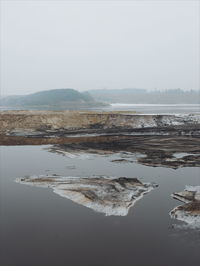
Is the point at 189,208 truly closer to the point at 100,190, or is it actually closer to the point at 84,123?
the point at 100,190

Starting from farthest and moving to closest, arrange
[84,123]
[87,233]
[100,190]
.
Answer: [84,123]
[100,190]
[87,233]

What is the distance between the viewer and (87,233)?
10336 mm

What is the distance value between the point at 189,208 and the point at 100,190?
15.1ft

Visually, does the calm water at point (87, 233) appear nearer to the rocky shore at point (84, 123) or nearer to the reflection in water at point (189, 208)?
the reflection in water at point (189, 208)

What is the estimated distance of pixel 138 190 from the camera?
14992mm

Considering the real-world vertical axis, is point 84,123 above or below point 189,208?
above

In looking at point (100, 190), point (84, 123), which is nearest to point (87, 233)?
point (100, 190)

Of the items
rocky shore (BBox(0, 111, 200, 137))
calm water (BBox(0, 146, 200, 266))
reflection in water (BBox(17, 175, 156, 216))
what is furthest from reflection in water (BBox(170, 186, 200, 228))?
rocky shore (BBox(0, 111, 200, 137))

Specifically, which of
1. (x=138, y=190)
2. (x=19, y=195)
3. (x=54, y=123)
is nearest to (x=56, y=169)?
(x=19, y=195)

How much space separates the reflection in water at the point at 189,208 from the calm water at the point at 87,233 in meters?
0.40

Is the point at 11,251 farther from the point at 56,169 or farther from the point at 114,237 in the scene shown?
the point at 56,169

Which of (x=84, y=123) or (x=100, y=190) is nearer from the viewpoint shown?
(x=100, y=190)

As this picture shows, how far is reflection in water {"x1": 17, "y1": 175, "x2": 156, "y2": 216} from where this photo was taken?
42.8 ft

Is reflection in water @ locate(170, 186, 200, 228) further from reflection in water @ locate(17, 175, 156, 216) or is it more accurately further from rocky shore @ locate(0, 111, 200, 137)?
rocky shore @ locate(0, 111, 200, 137)
